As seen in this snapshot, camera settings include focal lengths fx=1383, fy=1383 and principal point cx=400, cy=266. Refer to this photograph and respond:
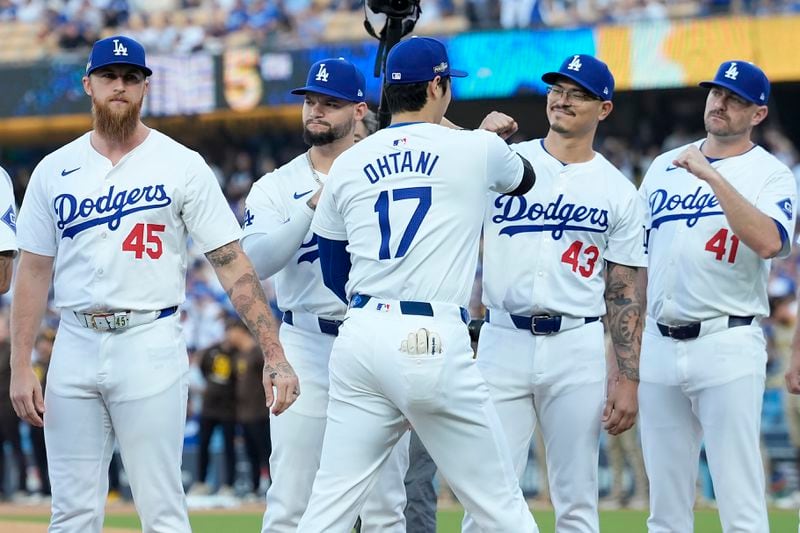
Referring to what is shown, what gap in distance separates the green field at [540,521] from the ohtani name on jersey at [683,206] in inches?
175

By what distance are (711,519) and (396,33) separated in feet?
19.9

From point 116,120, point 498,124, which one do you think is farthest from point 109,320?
point 498,124

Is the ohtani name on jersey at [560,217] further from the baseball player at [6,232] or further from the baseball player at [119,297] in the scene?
the baseball player at [6,232]

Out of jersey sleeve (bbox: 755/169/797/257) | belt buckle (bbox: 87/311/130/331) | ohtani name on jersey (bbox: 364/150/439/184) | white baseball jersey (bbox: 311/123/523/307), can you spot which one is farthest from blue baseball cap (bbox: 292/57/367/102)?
jersey sleeve (bbox: 755/169/797/257)

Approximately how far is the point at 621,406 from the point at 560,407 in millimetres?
287

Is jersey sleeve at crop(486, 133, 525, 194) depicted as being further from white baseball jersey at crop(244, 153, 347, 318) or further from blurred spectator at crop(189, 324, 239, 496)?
blurred spectator at crop(189, 324, 239, 496)

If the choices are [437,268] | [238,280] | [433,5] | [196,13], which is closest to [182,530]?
[238,280]

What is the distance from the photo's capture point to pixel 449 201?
16.3 ft

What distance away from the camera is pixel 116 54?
5.36 metres

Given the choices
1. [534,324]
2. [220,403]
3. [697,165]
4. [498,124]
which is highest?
[498,124]

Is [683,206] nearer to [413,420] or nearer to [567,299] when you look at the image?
[567,299]

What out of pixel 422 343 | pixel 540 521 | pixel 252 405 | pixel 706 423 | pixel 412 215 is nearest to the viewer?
pixel 422 343

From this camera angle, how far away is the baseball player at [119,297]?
5.24m

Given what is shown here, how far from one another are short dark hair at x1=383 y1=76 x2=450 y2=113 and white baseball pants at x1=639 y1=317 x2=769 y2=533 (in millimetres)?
1814
